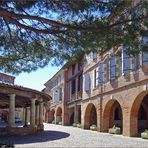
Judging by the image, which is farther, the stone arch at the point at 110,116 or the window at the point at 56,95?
the window at the point at 56,95

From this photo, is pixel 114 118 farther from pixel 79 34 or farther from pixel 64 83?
pixel 79 34

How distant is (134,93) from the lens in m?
24.6

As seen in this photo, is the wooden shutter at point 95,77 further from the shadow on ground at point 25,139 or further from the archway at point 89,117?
the shadow on ground at point 25,139

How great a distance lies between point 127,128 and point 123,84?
3014mm

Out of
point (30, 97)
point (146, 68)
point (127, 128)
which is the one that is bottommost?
point (127, 128)

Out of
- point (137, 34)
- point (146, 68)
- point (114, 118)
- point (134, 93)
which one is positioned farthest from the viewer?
point (114, 118)

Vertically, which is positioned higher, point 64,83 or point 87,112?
point 64,83

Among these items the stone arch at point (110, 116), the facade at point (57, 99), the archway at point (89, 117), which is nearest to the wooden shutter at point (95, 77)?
the stone arch at point (110, 116)

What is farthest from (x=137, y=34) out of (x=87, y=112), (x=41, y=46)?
(x=87, y=112)

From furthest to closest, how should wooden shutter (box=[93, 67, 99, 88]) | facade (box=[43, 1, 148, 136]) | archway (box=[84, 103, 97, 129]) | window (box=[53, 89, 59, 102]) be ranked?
window (box=[53, 89, 59, 102]) < archway (box=[84, 103, 97, 129]) < wooden shutter (box=[93, 67, 99, 88]) < facade (box=[43, 1, 148, 136])

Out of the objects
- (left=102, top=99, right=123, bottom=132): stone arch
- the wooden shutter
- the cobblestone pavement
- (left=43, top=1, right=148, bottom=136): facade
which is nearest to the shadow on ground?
the cobblestone pavement

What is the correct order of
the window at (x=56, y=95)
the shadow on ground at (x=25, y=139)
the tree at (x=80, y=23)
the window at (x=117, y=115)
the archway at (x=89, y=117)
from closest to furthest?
1. the tree at (x=80, y=23)
2. the shadow on ground at (x=25, y=139)
3. the window at (x=117, y=115)
4. the archway at (x=89, y=117)
5. the window at (x=56, y=95)

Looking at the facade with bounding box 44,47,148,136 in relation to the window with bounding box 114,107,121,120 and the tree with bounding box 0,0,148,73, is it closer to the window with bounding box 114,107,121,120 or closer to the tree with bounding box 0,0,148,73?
the window with bounding box 114,107,121,120

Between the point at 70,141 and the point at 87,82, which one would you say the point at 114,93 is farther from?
the point at 70,141
